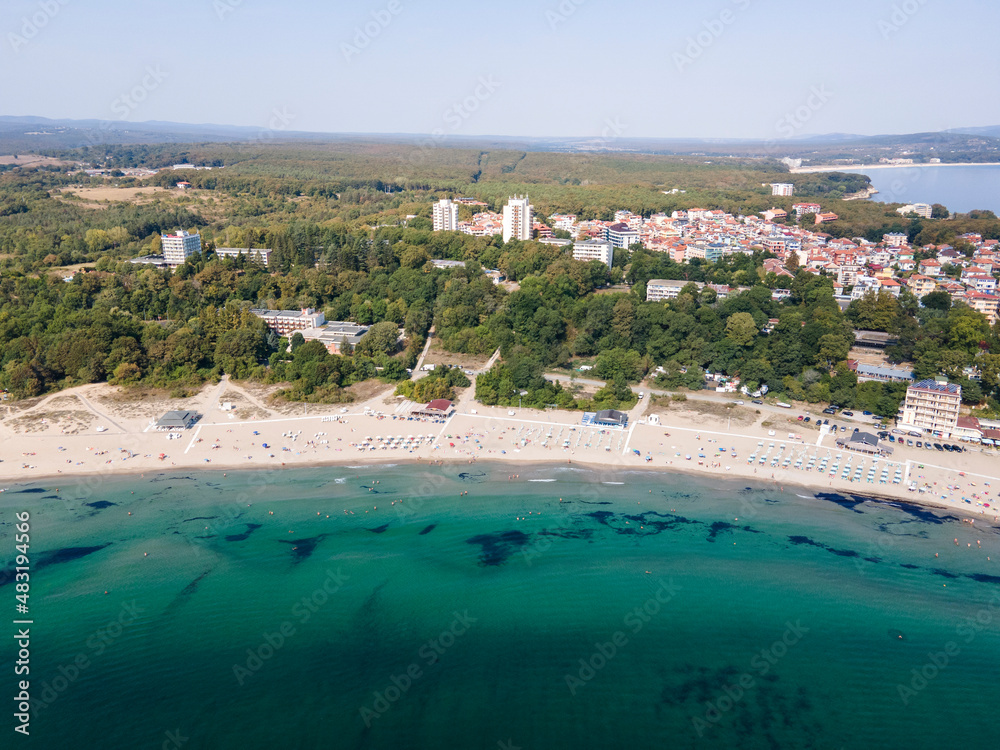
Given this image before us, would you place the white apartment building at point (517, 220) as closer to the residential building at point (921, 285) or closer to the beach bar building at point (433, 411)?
the beach bar building at point (433, 411)

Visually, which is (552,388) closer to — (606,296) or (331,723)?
(606,296)

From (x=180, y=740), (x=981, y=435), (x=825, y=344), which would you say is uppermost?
(x=825, y=344)

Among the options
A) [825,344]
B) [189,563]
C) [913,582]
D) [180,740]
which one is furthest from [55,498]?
[825,344]

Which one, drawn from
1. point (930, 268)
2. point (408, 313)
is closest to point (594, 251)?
point (408, 313)

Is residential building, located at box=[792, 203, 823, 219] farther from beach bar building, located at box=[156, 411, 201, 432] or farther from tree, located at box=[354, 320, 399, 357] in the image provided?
beach bar building, located at box=[156, 411, 201, 432]

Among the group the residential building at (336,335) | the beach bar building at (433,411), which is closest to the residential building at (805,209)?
the residential building at (336,335)

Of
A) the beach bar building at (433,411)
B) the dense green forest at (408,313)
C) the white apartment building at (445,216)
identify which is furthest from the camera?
the white apartment building at (445,216)
